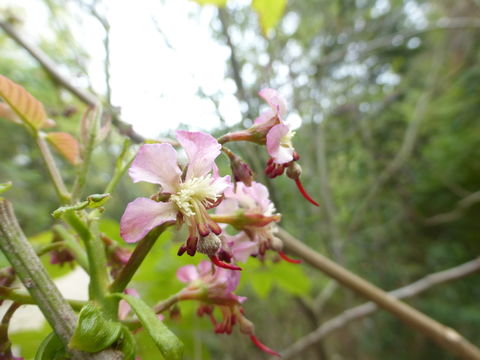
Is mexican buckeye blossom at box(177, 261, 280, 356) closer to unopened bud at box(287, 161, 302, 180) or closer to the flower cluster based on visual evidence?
the flower cluster

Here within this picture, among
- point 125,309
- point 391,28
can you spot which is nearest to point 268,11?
point 125,309

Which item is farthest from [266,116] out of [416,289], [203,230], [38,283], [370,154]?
[370,154]

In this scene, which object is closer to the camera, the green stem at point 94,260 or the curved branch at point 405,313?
→ the green stem at point 94,260

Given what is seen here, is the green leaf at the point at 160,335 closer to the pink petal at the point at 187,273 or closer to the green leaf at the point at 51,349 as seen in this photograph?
the green leaf at the point at 51,349

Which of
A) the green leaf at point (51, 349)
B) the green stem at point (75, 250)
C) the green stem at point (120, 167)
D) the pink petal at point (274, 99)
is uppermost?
the pink petal at point (274, 99)

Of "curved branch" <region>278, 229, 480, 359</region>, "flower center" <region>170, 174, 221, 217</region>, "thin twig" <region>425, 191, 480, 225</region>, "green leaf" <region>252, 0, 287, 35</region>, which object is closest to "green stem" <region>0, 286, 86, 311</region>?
"flower center" <region>170, 174, 221, 217</region>

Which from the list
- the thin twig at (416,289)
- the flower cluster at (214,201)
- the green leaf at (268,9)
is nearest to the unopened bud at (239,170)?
the flower cluster at (214,201)

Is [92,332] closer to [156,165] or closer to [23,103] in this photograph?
[156,165]
